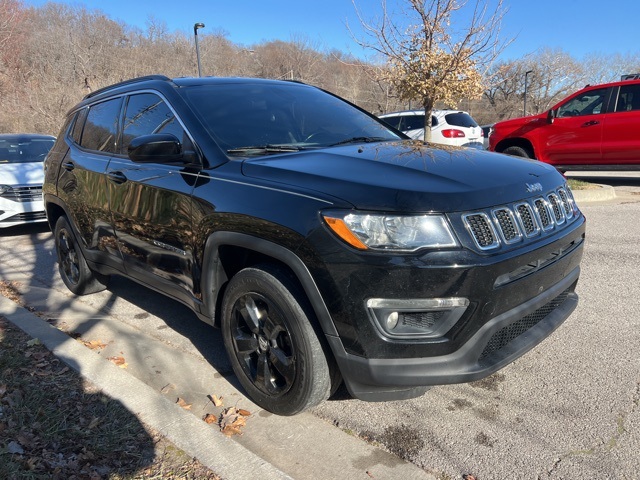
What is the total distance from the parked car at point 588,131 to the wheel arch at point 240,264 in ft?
29.0

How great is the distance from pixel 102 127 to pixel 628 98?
893 centimetres

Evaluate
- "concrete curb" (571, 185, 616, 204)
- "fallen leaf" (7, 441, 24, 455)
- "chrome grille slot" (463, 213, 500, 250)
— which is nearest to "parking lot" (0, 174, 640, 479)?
"fallen leaf" (7, 441, 24, 455)

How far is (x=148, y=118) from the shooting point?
11.8 feet

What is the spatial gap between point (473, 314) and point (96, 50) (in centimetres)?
3681

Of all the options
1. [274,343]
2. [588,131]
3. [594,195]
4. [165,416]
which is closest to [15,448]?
[165,416]

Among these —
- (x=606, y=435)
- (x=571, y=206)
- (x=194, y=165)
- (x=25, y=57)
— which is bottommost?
(x=606, y=435)

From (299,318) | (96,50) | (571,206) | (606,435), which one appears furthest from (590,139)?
(96,50)

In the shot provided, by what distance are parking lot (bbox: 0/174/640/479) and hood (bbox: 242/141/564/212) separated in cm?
115

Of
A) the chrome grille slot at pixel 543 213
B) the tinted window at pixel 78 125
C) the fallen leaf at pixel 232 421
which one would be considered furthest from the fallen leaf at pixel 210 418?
the tinted window at pixel 78 125

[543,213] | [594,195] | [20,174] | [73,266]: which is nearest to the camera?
[543,213]

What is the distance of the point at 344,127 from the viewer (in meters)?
3.65

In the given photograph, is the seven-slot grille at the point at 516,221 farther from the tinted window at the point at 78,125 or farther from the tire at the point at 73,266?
the tinted window at the point at 78,125

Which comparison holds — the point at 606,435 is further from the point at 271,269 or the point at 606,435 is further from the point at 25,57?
the point at 25,57

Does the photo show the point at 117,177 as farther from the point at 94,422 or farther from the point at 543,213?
the point at 543,213
